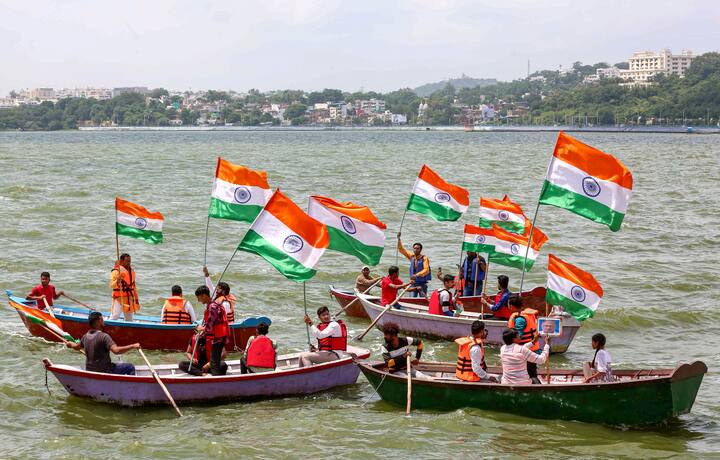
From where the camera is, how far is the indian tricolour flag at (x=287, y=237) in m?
17.7

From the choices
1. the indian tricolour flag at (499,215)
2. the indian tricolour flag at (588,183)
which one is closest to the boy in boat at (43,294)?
the indian tricolour flag at (499,215)

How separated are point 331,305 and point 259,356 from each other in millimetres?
10076

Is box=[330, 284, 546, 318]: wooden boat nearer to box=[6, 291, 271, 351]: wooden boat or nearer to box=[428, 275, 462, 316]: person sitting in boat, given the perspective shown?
box=[428, 275, 462, 316]: person sitting in boat

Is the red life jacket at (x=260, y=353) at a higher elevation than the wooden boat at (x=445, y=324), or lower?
higher

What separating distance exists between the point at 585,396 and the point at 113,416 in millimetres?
Answer: 7711

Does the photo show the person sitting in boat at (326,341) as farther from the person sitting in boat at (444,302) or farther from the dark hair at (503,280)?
the person sitting in boat at (444,302)

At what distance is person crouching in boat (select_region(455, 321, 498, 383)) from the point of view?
16.5 metres

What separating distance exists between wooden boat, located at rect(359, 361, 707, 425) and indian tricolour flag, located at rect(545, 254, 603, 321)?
1423mm

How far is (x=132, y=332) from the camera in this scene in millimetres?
20812

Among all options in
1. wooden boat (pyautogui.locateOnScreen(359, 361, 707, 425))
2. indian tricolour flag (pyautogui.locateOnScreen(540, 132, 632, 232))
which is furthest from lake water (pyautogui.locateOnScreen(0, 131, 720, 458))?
indian tricolour flag (pyautogui.locateOnScreen(540, 132, 632, 232))

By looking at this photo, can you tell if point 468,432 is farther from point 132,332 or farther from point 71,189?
point 71,189

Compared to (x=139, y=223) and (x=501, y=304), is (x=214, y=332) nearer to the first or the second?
(x=139, y=223)

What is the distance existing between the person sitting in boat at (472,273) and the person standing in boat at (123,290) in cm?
748

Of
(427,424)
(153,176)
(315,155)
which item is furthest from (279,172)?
(427,424)
